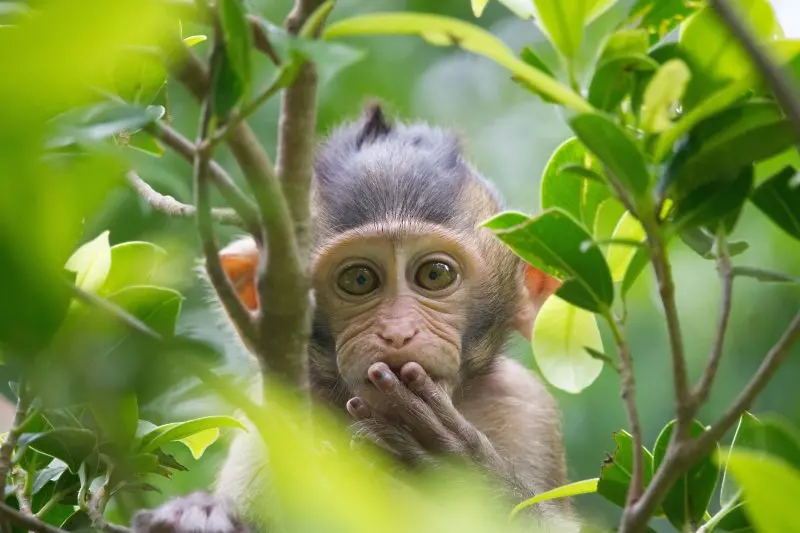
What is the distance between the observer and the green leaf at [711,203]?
1088 mm

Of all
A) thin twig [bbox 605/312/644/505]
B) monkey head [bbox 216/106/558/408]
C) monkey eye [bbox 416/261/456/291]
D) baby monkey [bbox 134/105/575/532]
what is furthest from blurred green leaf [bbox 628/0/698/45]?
monkey eye [bbox 416/261/456/291]

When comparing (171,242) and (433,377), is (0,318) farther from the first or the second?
(433,377)

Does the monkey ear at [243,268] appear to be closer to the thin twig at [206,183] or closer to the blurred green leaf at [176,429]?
the blurred green leaf at [176,429]

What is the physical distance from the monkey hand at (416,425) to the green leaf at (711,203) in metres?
0.85

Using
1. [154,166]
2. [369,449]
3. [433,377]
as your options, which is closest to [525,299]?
[433,377]

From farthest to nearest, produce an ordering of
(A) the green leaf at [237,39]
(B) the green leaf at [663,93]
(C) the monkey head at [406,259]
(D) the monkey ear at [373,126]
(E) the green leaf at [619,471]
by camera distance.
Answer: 1. (D) the monkey ear at [373,126]
2. (C) the monkey head at [406,259]
3. (E) the green leaf at [619,471]
4. (B) the green leaf at [663,93]
5. (A) the green leaf at [237,39]

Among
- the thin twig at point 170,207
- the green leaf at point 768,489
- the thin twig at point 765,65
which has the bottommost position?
the thin twig at point 170,207

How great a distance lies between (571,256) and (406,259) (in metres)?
1.47

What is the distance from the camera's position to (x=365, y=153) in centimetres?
281

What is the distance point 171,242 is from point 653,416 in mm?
3746

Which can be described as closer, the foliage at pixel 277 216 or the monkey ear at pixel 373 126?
the foliage at pixel 277 216

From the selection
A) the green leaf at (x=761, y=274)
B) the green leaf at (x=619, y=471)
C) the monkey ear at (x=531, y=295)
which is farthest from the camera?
the monkey ear at (x=531, y=295)

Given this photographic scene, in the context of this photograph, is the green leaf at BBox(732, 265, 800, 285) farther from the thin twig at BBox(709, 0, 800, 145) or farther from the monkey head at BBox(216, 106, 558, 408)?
the monkey head at BBox(216, 106, 558, 408)

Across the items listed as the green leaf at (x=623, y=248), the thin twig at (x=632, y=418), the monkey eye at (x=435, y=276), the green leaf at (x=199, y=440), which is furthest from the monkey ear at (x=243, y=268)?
the thin twig at (x=632, y=418)
